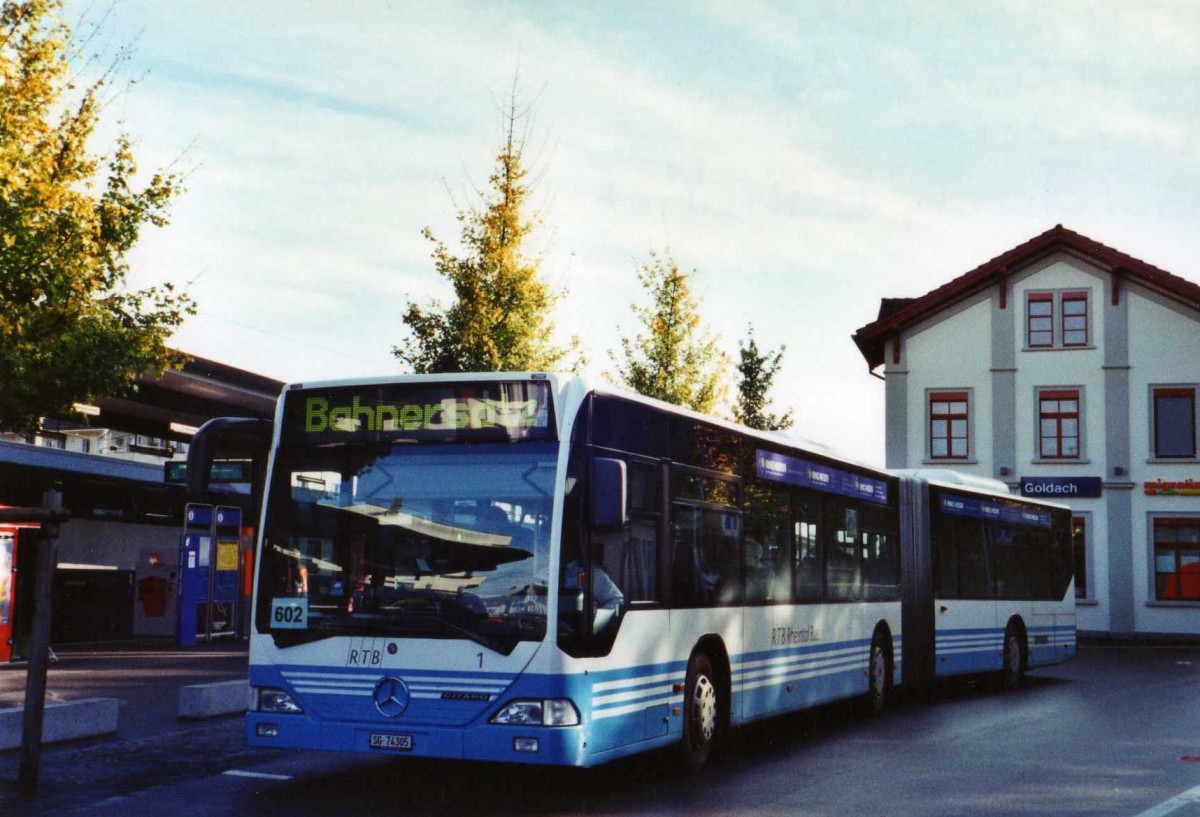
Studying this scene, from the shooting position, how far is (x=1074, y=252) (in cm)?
4075

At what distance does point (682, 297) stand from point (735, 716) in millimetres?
29350

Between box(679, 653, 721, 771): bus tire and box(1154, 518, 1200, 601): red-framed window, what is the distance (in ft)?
99.8

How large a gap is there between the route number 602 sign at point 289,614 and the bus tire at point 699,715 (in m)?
2.96

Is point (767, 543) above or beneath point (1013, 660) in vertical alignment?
above

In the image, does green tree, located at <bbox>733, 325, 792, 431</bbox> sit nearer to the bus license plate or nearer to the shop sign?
the shop sign

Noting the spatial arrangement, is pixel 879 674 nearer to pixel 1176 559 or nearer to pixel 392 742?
pixel 392 742

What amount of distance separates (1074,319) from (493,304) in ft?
63.5

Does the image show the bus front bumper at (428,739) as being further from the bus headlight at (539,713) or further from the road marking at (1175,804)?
the road marking at (1175,804)

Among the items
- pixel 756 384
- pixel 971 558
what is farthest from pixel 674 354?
pixel 971 558

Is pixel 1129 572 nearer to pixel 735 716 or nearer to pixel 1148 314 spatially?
pixel 1148 314

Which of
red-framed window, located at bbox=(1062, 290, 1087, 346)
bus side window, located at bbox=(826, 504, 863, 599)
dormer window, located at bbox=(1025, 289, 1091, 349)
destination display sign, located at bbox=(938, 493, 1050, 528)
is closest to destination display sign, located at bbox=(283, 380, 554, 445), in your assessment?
bus side window, located at bbox=(826, 504, 863, 599)

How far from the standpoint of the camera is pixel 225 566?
2672cm

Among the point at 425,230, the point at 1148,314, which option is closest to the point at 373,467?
the point at 425,230

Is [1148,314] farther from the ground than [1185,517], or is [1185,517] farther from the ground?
[1148,314]
